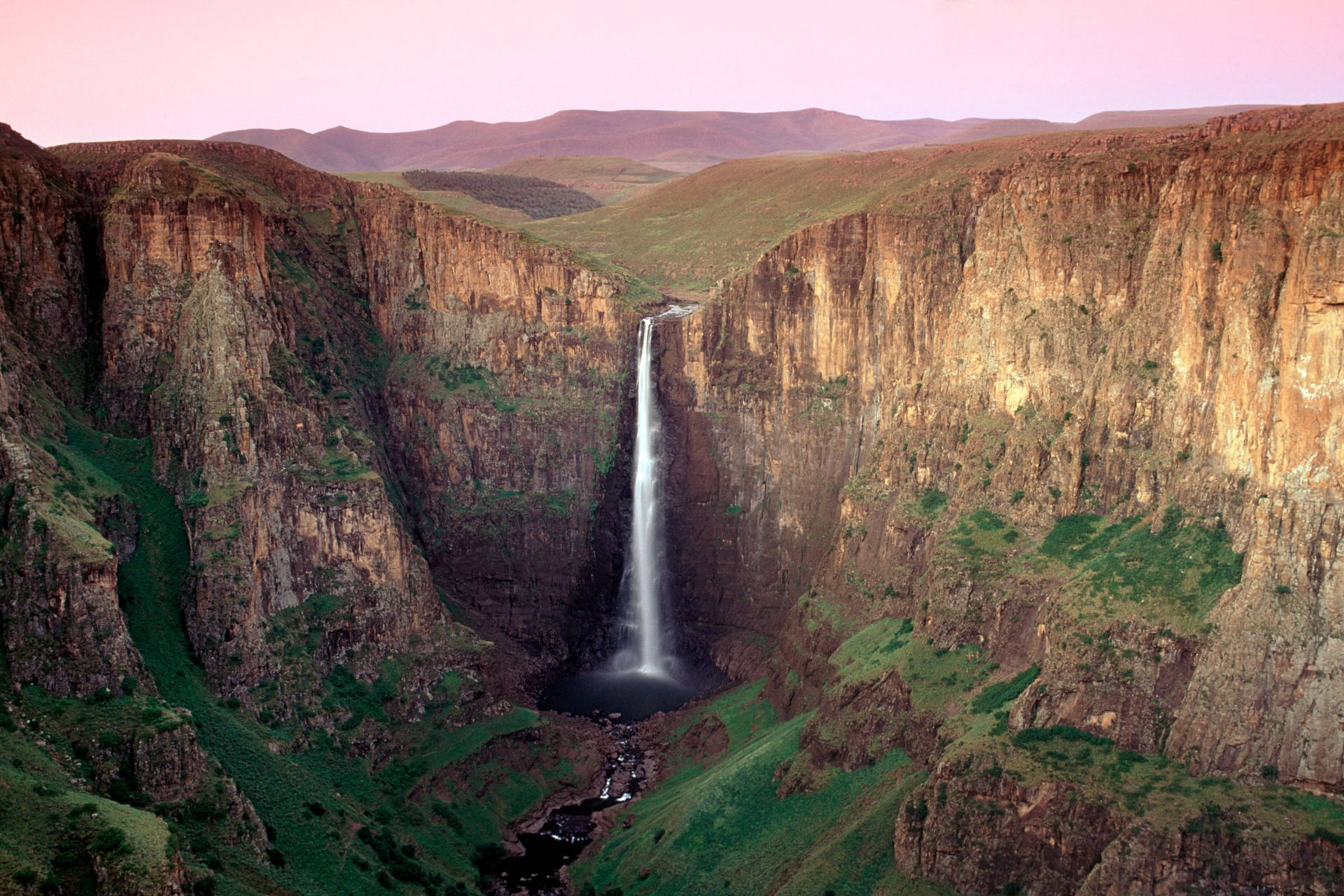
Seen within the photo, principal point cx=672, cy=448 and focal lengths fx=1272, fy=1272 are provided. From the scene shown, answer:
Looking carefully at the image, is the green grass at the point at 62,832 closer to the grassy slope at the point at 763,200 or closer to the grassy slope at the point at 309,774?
the grassy slope at the point at 309,774

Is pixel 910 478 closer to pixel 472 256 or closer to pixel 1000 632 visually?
pixel 1000 632

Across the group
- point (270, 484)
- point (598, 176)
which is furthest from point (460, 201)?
point (270, 484)

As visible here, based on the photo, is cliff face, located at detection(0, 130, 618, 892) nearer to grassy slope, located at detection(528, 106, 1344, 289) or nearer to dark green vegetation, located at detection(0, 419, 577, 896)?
dark green vegetation, located at detection(0, 419, 577, 896)

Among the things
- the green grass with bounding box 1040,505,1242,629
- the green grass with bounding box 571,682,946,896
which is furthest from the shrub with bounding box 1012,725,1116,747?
the green grass with bounding box 571,682,946,896

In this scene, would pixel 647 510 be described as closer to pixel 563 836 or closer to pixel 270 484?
pixel 563 836

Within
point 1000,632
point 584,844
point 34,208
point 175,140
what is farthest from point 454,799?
point 175,140
